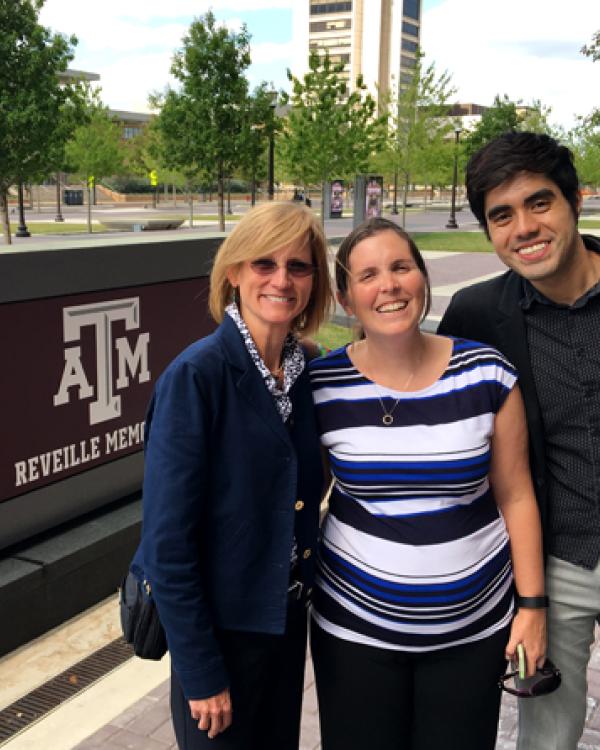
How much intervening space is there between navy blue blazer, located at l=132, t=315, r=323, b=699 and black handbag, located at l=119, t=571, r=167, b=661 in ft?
0.22

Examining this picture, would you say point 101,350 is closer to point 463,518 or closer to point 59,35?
point 463,518

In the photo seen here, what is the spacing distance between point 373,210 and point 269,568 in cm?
2502

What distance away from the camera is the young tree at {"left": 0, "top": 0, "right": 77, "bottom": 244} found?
23.4 m

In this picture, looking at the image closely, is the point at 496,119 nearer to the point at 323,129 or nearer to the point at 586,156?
the point at 586,156

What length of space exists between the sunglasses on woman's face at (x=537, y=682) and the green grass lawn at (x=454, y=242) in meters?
21.1

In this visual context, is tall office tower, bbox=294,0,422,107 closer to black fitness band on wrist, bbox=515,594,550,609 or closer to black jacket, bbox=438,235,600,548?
black jacket, bbox=438,235,600,548

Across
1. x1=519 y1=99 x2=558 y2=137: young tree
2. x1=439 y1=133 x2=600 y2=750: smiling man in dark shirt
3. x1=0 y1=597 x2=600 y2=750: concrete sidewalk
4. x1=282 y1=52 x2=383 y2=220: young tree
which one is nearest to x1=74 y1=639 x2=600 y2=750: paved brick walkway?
x1=0 y1=597 x2=600 y2=750: concrete sidewalk

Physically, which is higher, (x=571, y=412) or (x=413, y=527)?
(x=571, y=412)

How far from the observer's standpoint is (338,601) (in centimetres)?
222

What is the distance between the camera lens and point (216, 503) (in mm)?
1985

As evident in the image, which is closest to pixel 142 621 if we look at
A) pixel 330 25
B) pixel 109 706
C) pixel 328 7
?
pixel 109 706

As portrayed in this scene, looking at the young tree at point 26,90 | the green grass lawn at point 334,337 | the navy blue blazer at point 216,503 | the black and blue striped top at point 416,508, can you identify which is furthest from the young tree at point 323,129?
the navy blue blazer at point 216,503

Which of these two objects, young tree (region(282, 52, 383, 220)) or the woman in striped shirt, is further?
young tree (region(282, 52, 383, 220))

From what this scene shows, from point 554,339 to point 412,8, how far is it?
5903 inches
